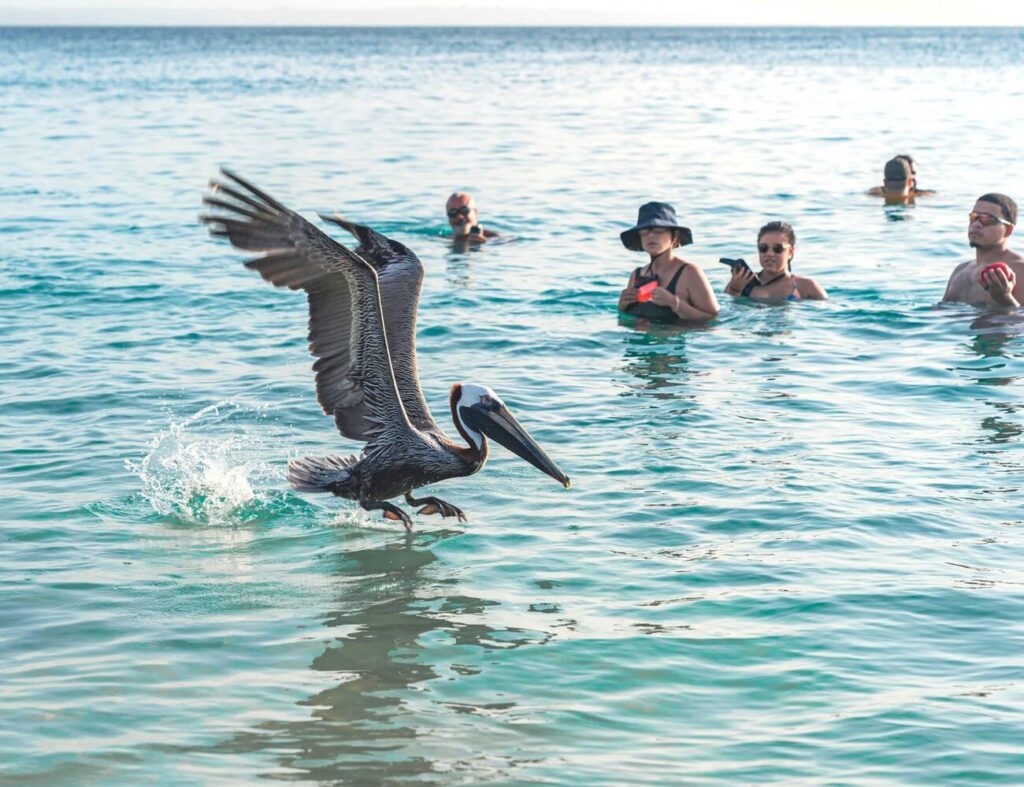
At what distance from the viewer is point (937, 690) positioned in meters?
6.15

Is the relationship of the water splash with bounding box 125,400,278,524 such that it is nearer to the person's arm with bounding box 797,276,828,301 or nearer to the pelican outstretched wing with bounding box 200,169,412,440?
the pelican outstretched wing with bounding box 200,169,412,440

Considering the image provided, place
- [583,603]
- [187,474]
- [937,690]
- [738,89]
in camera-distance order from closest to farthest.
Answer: [937,690] → [583,603] → [187,474] → [738,89]

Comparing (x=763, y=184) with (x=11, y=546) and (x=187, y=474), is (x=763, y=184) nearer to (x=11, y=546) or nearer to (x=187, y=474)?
(x=187, y=474)

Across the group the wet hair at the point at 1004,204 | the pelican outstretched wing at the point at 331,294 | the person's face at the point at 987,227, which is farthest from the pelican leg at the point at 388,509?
the wet hair at the point at 1004,204

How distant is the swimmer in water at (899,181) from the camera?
21156mm

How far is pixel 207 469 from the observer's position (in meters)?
9.40

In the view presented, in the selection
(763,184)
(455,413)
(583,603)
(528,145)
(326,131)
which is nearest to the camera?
(583,603)

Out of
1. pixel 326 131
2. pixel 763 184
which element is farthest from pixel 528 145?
pixel 763 184

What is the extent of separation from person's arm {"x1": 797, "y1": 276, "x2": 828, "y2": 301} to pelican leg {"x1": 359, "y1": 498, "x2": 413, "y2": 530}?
7.71m

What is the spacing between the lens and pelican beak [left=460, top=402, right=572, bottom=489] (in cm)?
759

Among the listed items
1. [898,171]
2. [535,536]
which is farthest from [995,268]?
[898,171]

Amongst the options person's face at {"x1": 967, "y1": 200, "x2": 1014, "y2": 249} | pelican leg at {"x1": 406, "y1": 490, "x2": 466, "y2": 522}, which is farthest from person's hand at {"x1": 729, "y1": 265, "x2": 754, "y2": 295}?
pelican leg at {"x1": 406, "y1": 490, "x2": 466, "y2": 522}

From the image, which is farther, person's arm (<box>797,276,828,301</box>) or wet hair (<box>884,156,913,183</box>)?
wet hair (<box>884,156,913,183</box>)

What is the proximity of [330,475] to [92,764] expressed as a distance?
296cm
